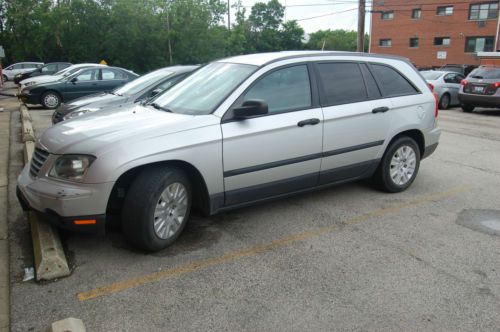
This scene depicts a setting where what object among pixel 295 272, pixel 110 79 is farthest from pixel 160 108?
pixel 110 79

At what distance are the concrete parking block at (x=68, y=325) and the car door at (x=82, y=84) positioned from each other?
12444 mm

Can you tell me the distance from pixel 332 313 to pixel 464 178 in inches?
173

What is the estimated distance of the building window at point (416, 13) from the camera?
49.2 meters

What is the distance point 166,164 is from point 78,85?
38.8ft

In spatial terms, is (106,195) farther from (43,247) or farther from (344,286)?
(344,286)

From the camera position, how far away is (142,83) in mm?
8883

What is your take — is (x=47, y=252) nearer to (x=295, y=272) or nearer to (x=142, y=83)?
(x=295, y=272)

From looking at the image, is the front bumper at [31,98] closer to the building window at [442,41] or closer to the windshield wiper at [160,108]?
the windshield wiper at [160,108]

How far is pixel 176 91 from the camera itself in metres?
5.09

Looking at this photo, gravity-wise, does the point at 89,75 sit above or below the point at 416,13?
below

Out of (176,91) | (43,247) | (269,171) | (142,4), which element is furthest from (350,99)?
(142,4)

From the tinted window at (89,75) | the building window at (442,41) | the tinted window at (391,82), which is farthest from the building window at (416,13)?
the tinted window at (391,82)

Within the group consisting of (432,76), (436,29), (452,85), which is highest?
(436,29)

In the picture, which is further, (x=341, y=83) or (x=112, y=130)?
(x=341, y=83)
